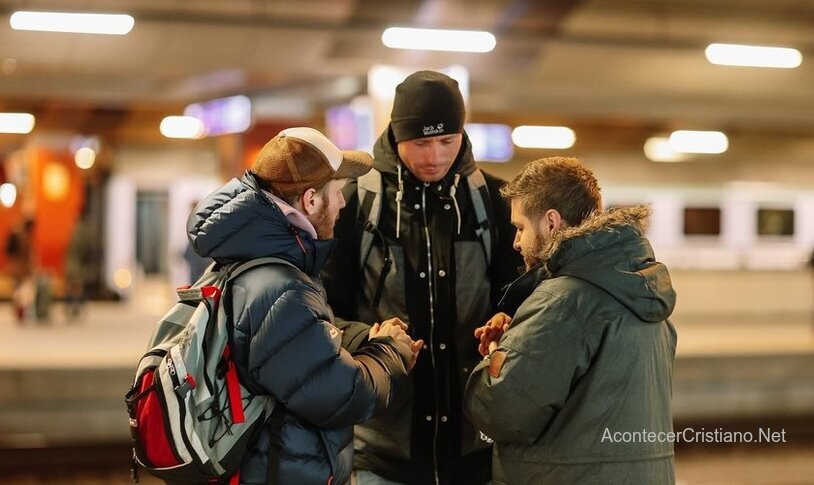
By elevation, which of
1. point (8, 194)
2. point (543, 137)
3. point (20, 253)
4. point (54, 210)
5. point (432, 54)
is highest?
point (432, 54)

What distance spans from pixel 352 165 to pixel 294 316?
0.46 meters

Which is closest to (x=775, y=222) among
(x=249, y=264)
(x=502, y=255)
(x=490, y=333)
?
(x=502, y=255)

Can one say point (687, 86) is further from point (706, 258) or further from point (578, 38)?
point (706, 258)

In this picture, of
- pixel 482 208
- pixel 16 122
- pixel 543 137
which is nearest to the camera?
pixel 482 208

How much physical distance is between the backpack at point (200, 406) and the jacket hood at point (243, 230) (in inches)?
1.5

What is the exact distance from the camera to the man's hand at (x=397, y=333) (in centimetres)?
241

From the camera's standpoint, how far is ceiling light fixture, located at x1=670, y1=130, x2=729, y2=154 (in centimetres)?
1722

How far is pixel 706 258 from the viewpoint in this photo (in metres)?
16.2

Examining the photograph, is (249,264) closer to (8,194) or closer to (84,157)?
(84,157)

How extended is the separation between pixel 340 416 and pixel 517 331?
0.45m

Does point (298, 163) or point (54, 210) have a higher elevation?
point (54, 210)

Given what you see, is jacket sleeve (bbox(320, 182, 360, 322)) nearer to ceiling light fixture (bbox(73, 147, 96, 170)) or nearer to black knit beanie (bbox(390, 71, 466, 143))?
black knit beanie (bbox(390, 71, 466, 143))

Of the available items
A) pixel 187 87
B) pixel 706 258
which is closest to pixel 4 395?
pixel 187 87

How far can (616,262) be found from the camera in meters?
A: 2.25
